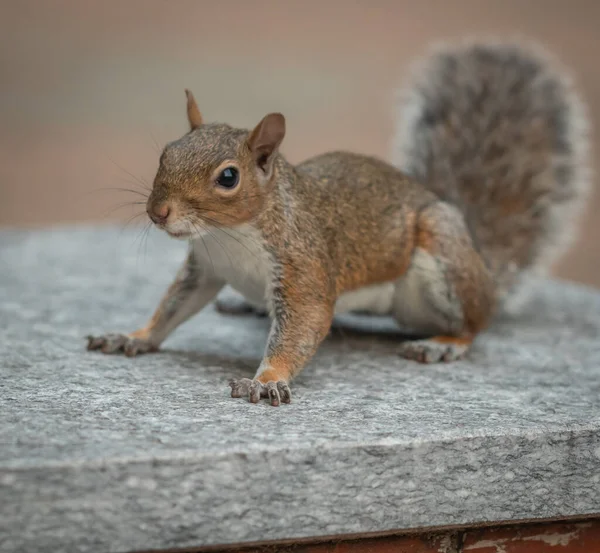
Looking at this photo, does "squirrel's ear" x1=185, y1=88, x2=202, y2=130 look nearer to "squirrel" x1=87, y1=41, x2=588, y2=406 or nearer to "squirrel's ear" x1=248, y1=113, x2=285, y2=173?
"squirrel" x1=87, y1=41, x2=588, y2=406

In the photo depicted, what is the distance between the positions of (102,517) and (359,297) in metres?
0.86

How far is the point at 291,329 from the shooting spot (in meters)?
1.58

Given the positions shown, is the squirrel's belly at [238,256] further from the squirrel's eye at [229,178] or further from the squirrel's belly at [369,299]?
the squirrel's belly at [369,299]

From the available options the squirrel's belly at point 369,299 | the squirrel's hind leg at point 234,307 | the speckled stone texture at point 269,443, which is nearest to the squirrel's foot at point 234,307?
the squirrel's hind leg at point 234,307

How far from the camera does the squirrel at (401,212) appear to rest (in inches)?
59.7

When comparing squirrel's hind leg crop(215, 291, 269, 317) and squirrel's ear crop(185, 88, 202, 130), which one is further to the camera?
squirrel's hind leg crop(215, 291, 269, 317)

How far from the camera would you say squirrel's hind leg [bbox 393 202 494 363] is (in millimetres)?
1885

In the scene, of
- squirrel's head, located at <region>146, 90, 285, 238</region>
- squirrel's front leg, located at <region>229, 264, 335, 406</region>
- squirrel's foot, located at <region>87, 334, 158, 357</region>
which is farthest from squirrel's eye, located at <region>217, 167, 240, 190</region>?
squirrel's foot, located at <region>87, 334, 158, 357</region>

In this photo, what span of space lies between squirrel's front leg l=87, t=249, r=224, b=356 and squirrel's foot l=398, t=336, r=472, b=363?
18.0 inches

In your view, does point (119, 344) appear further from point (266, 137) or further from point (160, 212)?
point (266, 137)

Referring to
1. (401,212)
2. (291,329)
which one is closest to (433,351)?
(401,212)

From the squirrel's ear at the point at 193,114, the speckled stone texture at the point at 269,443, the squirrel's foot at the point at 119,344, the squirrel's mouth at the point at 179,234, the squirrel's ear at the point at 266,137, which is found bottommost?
the speckled stone texture at the point at 269,443

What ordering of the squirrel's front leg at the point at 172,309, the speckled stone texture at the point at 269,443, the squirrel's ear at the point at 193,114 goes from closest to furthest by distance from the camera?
1. the speckled stone texture at the point at 269,443
2. the squirrel's ear at the point at 193,114
3. the squirrel's front leg at the point at 172,309

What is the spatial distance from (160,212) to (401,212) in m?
0.69
